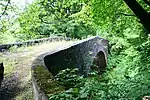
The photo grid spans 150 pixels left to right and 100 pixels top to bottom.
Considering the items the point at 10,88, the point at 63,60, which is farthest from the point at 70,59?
the point at 10,88

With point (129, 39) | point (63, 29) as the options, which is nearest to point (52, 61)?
point (129, 39)

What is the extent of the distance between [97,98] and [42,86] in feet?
3.25

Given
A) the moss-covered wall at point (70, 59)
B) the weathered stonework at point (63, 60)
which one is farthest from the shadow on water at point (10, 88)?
the moss-covered wall at point (70, 59)

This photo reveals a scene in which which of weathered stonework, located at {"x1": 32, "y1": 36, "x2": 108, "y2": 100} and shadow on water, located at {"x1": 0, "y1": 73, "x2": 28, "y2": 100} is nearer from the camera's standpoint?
weathered stonework, located at {"x1": 32, "y1": 36, "x2": 108, "y2": 100}

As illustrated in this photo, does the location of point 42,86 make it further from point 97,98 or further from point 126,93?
point 126,93

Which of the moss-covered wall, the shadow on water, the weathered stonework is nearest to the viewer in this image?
the weathered stonework

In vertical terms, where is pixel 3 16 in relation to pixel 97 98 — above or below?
above

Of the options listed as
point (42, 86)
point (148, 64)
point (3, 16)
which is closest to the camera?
point (42, 86)

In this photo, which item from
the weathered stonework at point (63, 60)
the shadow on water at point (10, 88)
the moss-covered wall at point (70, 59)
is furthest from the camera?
→ the moss-covered wall at point (70, 59)

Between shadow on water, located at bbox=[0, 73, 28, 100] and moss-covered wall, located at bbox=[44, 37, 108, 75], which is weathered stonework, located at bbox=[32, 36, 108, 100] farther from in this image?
shadow on water, located at bbox=[0, 73, 28, 100]

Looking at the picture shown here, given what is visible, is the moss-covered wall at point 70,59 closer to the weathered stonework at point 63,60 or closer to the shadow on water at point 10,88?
the weathered stonework at point 63,60

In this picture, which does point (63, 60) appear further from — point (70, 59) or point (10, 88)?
point (10, 88)

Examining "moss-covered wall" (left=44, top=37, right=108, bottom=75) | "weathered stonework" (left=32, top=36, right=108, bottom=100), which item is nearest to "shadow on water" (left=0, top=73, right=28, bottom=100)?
"weathered stonework" (left=32, top=36, right=108, bottom=100)

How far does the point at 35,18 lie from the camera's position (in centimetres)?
897
